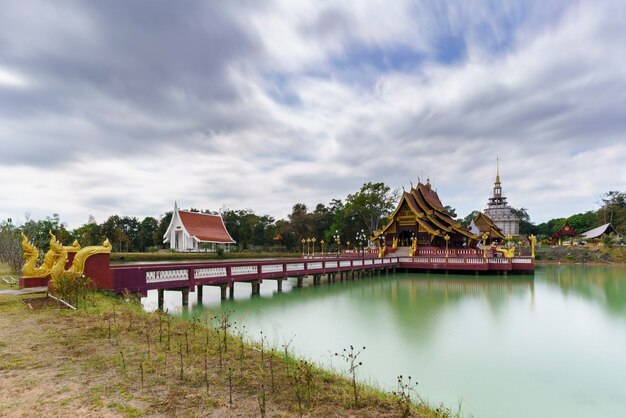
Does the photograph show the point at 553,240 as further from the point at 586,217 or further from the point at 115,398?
the point at 115,398

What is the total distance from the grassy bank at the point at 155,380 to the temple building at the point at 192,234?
3524 centimetres

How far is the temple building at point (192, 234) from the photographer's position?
135 ft

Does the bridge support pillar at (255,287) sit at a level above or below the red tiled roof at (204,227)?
below

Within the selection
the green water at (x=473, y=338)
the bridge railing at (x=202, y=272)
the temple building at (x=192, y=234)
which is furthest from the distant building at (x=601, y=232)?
the temple building at (x=192, y=234)

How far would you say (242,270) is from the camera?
14.7 meters

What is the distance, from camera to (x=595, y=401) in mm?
5480

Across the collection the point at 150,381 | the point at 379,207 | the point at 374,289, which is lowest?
the point at 374,289

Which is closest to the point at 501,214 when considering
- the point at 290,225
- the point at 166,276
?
the point at 290,225

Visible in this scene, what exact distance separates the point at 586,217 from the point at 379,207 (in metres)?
43.4

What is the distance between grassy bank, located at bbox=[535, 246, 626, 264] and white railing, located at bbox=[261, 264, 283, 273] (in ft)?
117

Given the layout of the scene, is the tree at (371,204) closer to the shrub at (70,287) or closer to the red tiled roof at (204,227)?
the red tiled roof at (204,227)

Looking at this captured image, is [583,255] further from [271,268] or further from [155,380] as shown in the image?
[155,380]

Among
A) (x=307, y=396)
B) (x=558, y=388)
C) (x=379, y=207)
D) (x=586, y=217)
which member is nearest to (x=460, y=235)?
(x=379, y=207)

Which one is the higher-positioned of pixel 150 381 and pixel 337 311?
pixel 150 381
